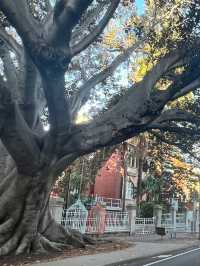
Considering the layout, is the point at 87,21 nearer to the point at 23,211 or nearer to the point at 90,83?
the point at 90,83

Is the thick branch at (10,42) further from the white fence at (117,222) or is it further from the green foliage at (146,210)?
the green foliage at (146,210)

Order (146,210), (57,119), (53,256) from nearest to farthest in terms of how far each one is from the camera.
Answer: (57,119) < (53,256) < (146,210)

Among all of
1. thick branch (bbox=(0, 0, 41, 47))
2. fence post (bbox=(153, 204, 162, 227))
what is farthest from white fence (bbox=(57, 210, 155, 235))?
thick branch (bbox=(0, 0, 41, 47))

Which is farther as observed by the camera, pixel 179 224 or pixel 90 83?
pixel 179 224

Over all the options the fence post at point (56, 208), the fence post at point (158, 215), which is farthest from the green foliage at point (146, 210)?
the fence post at point (56, 208)

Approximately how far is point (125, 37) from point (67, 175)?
1398cm

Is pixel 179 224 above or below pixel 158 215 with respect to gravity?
below

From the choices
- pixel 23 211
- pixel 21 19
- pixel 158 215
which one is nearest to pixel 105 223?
pixel 158 215

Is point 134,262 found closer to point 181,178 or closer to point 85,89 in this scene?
point 85,89

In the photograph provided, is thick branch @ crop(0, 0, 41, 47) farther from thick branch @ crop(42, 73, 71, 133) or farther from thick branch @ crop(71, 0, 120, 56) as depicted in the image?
thick branch @ crop(71, 0, 120, 56)

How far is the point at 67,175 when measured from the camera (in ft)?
111

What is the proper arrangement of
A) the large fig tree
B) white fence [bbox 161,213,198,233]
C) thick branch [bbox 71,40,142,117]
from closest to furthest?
the large fig tree
thick branch [bbox 71,40,142,117]
white fence [bbox 161,213,198,233]

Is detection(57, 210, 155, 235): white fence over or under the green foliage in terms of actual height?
under

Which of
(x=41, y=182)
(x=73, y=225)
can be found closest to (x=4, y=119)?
(x=41, y=182)
